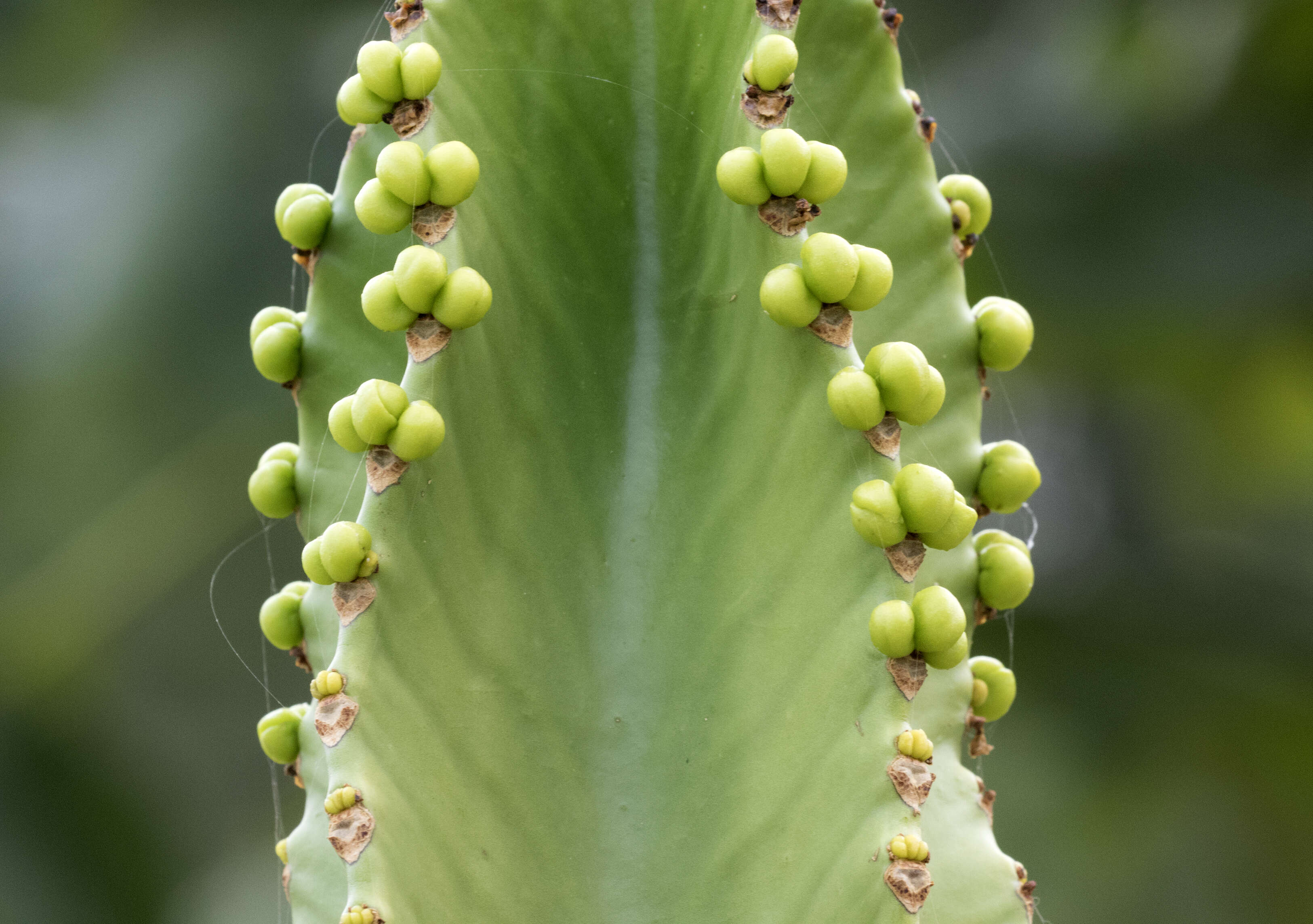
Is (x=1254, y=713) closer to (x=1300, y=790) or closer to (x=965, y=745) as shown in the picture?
(x=1300, y=790)

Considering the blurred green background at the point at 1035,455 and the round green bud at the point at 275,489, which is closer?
the round green bud at the point at 275,489

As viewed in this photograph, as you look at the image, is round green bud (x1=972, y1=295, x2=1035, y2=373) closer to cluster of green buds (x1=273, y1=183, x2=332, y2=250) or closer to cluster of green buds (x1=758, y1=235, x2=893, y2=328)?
cluster of green buds (x1=758, y1=235, x2=893, y2=328)

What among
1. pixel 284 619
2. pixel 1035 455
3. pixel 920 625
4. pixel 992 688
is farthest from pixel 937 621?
pixel 1035 455

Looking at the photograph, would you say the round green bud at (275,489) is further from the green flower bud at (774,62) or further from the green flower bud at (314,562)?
the green flower bud at (774,62)

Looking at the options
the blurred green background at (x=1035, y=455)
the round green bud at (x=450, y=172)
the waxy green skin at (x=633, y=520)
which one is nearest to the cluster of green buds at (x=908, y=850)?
the waxy green skin at (x=633, y=520)

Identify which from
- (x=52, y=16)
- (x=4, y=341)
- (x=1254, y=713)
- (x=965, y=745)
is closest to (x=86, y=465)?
(x=4, y=341)

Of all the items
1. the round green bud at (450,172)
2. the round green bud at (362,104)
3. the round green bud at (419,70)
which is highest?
the round green bud at (419,70)
